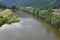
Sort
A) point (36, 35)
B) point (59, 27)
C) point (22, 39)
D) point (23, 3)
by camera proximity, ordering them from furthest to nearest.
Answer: point (23, 3)
point (59, 27)
point (36, 35)
point (22, 39)

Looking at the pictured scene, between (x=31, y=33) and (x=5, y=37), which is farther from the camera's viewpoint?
(x=31, y=33)

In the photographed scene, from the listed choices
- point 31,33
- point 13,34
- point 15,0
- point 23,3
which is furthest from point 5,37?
point 15,0

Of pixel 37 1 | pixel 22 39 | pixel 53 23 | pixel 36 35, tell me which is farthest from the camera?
pixel 37 1

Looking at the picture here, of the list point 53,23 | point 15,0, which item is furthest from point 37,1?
point 53,23

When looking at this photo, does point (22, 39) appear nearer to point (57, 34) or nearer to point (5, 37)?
point (5, 37)

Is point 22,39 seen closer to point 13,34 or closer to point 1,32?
point 13,34

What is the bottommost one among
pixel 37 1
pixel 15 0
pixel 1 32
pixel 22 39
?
pixel 22 39

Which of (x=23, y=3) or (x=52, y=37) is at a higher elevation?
(x=23, y=3)

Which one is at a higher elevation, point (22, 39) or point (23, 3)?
point (23, 3)

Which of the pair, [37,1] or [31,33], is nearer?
[31,33]
